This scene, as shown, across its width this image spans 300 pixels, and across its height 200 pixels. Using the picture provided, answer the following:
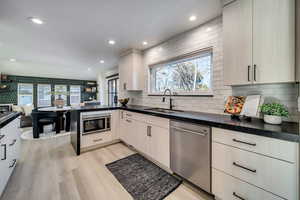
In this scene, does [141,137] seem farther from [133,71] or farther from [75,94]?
[75,94]

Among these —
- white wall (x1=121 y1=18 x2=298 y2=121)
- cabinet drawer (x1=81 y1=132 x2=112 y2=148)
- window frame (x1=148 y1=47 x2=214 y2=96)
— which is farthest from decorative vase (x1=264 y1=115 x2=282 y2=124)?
cabinet drawer (x1=81 y1=132 x2=112 y2=148)

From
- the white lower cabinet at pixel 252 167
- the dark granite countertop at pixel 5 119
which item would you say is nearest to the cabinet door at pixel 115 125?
the dark granite countertop at pixel 5 119

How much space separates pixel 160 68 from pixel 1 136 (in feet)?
9.71

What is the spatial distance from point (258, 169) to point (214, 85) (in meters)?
1.30

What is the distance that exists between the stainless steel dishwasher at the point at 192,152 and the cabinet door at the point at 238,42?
2.42ft

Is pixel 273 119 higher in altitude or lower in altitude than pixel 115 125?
higher

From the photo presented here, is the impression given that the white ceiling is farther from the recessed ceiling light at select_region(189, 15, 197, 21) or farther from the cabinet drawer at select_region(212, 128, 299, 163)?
the cabinet drawer at select_region(212, 128, 299, 163)

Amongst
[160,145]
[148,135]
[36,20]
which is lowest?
[160,145]

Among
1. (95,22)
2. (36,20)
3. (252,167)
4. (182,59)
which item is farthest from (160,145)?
(36,20)

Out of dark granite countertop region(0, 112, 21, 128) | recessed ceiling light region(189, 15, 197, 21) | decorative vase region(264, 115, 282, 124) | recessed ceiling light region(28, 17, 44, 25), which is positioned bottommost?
dark granite countertop region(0, 112, 21, 128)

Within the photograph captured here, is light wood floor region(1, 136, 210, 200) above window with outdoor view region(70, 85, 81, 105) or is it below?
below

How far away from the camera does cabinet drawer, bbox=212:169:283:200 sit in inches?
45.6

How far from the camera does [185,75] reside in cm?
272

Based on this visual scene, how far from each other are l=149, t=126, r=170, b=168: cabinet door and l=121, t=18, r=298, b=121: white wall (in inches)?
30.1
